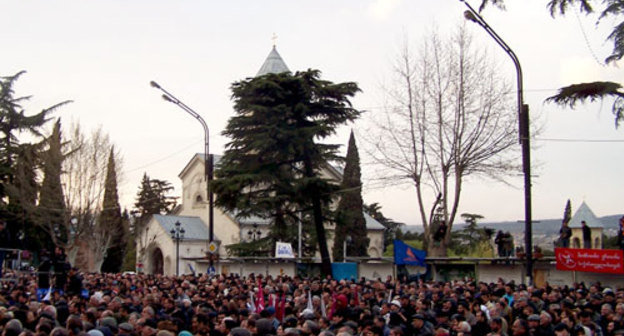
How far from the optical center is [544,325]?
36.3 ft

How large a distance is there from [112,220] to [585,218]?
48666 mm

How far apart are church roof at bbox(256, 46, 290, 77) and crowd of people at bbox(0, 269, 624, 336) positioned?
52.5 meters

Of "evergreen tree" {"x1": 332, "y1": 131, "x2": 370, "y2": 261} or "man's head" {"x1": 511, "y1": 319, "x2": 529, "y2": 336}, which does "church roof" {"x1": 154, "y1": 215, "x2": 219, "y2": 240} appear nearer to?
"evergreen tree" {"x1": 332, "y1": 131, "x2": 370, "y2": 261}

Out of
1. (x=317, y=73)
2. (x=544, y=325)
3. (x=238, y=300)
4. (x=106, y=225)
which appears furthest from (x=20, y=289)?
(x=106, y=225)

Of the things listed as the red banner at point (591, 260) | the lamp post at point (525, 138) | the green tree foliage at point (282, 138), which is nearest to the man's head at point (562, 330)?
the lamp post at point (525, 138)

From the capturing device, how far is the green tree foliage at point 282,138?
29.1 meters

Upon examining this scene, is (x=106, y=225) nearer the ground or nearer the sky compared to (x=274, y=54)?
nearer the ground

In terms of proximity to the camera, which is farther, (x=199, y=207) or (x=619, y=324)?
(x=199, y=207)

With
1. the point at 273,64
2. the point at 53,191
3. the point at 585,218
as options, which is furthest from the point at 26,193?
the point at 585,218

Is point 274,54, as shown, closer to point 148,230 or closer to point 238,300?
point 148,230

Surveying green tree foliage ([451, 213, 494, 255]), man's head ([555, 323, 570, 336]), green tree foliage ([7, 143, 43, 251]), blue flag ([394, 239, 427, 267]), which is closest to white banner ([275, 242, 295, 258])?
blue flag ([394, 239, 427, 267])

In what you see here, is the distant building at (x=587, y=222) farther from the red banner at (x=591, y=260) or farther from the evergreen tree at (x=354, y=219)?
the red banner at (x=591, y=260)

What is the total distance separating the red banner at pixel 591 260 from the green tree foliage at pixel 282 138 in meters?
10.4

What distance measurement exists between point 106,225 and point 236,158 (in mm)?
19841
